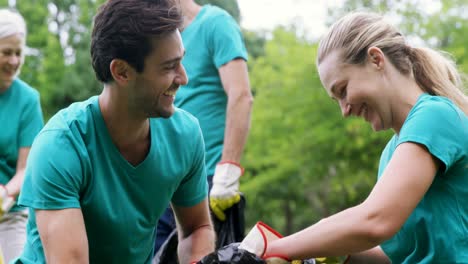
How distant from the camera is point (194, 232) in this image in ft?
12.3

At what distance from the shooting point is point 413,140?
287cm

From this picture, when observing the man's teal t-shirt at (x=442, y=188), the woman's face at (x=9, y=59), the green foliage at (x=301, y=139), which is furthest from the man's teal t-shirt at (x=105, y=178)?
the green foliage at (x=301, y=139)

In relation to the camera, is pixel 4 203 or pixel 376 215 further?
pixel 4 203

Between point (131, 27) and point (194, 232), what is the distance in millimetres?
1099

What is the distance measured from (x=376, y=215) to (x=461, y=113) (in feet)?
1.81

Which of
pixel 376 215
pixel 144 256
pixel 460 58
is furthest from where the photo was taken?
pixel 460 58

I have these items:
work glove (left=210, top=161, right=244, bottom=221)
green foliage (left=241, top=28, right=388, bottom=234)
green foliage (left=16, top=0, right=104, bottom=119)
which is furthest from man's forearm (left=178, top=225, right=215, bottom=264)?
green foliage (left=16, top=0, right=104, bottom=119)

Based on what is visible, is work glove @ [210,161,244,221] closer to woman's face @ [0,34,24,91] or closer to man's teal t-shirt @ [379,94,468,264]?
woman's face @ [0,34,24,91]

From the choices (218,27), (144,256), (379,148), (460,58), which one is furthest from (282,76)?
(144,256)

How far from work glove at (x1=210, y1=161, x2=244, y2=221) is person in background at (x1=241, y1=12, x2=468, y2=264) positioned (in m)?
1.73

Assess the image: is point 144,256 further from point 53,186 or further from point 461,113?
point 461,113

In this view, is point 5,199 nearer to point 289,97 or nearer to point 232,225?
point 232,225

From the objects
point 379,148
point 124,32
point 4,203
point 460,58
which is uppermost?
point 124,32

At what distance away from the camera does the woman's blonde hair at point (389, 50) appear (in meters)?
3.11
